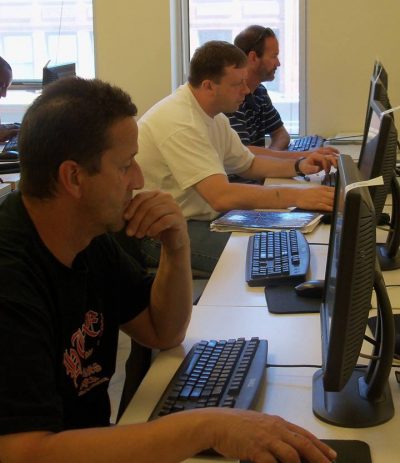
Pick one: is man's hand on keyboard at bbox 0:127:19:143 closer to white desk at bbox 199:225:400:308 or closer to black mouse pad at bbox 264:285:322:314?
white desk at bbox 199:225:400:308

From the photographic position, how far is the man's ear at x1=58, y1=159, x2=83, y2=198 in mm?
1236

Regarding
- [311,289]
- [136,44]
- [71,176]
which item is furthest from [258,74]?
[71,176]

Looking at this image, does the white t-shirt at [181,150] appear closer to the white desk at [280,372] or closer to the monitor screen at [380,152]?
the monitor screen at [380,152]

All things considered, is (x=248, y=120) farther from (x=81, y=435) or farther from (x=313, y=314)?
(x=81, y=435)

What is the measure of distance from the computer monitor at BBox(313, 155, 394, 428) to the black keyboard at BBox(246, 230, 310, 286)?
58 cm

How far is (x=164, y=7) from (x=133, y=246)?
2.41 metres

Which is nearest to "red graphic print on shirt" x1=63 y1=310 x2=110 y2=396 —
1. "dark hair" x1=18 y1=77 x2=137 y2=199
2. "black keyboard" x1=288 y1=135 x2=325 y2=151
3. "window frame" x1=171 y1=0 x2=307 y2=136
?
"dark hair" x1=18 y1=77 x2=137 y2=199

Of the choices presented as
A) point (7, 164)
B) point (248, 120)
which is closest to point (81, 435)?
point (7, 164)

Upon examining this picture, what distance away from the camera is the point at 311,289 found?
5.97 feet

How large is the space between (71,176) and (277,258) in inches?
37.4

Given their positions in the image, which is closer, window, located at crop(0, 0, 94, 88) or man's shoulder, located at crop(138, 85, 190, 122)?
man's shoulder, located at crop(138, 85, 190, 122)

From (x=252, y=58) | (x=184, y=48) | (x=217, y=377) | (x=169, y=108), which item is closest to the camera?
(x=217, y=377)

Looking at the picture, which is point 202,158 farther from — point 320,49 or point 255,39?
point 320,49

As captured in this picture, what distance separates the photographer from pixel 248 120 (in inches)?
161
